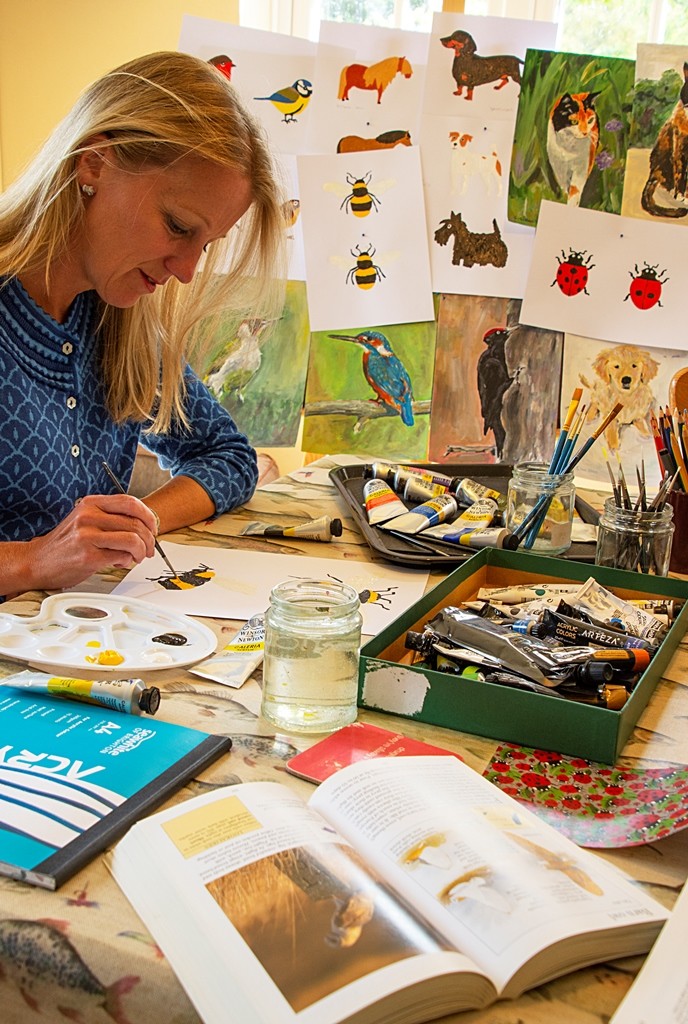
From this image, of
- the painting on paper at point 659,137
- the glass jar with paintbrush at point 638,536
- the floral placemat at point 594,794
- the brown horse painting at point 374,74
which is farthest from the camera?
the brown horse painting at point 374,74

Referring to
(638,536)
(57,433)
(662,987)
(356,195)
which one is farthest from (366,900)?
Answer: (356,195)

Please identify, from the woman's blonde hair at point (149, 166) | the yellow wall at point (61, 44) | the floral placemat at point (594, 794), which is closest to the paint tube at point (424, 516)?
the woman's blonde hair at point (149, 166)

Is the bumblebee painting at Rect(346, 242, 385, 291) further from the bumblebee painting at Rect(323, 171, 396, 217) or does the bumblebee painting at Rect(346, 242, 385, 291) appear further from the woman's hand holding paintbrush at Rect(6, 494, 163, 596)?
the woman's hand holding paintbrush at Rect(6, 494, 163, 596)

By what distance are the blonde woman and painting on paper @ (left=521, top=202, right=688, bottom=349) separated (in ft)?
1.96

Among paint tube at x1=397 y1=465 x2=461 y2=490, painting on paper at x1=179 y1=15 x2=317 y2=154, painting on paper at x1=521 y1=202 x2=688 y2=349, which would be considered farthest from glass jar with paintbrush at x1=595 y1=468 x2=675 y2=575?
painting on paper at x1=179 y1=15 x2=317 y2=154

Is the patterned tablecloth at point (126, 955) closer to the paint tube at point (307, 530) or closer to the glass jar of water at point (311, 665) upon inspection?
the glass jar of water at point (311, 665)

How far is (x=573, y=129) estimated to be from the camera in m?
1.85

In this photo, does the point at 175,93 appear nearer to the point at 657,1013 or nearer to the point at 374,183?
the point at 374,183

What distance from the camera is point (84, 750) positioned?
707mm

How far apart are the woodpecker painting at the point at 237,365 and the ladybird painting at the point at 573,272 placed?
1.95 ft

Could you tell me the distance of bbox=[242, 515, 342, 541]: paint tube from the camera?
1.33 m

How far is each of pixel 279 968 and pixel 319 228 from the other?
165 cm

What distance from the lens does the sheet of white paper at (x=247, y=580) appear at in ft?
3.50

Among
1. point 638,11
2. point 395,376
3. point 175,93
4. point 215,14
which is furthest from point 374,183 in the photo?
point 215,14
